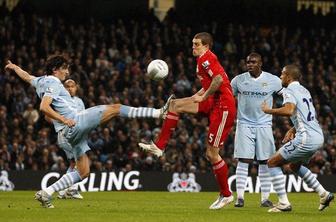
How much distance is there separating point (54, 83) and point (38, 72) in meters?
12.2

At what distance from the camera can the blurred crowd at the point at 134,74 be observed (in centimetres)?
2556

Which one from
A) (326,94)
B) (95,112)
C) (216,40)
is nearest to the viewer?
(95,112)

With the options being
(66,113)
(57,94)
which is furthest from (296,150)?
(57,94)

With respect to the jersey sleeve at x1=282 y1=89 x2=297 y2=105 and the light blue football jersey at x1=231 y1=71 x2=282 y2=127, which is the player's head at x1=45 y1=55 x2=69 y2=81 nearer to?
the light blue football jersey at x1=231 y1=71 x2=282 y2=127

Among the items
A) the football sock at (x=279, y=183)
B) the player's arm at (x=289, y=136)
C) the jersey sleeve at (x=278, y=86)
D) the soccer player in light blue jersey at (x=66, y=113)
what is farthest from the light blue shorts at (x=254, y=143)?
the soccer player in light blue jersey at (x=66, y=113)

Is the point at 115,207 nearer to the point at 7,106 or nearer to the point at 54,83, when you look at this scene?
the point at 54,83

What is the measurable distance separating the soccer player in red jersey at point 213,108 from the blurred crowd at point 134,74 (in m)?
10.2

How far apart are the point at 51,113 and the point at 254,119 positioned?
3975 mm

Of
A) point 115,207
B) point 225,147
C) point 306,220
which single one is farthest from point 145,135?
point 306,220

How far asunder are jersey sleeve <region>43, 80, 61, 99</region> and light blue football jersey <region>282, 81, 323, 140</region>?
3.36m

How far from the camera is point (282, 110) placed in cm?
1383

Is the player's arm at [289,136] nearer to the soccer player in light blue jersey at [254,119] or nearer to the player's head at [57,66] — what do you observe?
the soccer player in light blue jersey at [254,119]

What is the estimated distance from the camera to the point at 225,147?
27094 mm

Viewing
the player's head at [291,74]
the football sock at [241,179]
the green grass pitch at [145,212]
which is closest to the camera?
the green grass pitch at [145,212]
